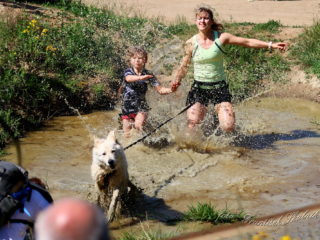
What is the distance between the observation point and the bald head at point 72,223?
1091mm

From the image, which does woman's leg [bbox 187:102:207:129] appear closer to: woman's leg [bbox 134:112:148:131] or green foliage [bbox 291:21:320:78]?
woman's leg [bbox 134:112:148:131]

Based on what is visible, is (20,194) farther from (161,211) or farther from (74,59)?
(74,59)

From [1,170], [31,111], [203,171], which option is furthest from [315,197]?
[31,111]

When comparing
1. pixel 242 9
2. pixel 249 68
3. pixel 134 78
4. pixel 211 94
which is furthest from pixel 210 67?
pixel 242 9

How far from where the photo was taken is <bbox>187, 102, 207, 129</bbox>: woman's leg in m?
6.63

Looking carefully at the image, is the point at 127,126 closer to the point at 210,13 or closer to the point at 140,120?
the point at 140,120

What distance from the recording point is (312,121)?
806 centimetres

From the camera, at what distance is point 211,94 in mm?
6508

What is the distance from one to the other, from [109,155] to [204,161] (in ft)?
7.64

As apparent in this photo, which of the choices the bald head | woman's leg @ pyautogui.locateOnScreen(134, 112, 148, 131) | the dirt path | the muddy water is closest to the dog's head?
the muddy water

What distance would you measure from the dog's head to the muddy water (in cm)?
79

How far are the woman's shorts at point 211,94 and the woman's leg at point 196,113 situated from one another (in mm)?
56

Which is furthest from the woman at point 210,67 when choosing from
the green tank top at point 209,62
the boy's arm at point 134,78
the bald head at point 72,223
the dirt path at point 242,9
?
the dirt path at point 242,9

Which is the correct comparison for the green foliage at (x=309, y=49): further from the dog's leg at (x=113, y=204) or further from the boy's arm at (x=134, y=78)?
the dog's leg at (x=113, y=204)
